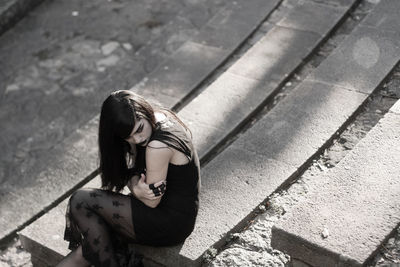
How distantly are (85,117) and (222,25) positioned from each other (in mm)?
1734

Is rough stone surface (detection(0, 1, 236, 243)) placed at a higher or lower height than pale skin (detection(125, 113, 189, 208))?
lower

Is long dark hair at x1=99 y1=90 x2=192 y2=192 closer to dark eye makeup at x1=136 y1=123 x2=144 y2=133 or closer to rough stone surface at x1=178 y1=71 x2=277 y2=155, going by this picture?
dark eye makeup at x1=136 y1=123 x2=144 y2=133

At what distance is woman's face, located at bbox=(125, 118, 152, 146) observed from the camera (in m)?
3.43

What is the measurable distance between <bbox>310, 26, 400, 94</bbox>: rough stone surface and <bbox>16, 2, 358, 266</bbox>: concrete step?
36cm

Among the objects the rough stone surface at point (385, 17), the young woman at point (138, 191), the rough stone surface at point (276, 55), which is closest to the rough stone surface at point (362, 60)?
the rough stone surface at point (385, 17)

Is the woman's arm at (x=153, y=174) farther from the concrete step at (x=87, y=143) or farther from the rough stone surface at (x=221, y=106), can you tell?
the concrete step at (x=87, y=143)

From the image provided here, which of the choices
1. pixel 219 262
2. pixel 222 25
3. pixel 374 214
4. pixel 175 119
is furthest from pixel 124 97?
pixel 222 25

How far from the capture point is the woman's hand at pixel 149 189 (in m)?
3.54

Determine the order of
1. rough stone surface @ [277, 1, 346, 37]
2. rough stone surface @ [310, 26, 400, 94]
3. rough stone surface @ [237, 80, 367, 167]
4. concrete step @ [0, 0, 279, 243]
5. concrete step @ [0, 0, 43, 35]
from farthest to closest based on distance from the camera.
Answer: concrete step @ [0, 0, 43, 35], rough stone surface @ [277, 1, 346, 37], concrete step @ [0, 0, 279, 243], rough stone surface @ [310, 26, 400, 94], rough stone surface @ [237, 80, 367, 167]

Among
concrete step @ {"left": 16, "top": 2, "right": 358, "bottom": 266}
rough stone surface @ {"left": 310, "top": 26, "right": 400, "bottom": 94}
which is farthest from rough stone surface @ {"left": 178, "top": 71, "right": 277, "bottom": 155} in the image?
rough stone surface @ {"left": 310, "top": 26, "right": 400, "bottom": 94}

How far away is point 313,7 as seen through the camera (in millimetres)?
6008

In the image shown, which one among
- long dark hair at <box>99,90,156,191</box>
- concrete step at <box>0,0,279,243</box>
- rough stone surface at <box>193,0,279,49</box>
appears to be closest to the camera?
long dark hair at <box>99,90,156,191</box>

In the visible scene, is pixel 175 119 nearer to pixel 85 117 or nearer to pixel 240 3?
pixel 85 117

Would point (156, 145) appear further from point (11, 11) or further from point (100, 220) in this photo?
point (11, 11)
